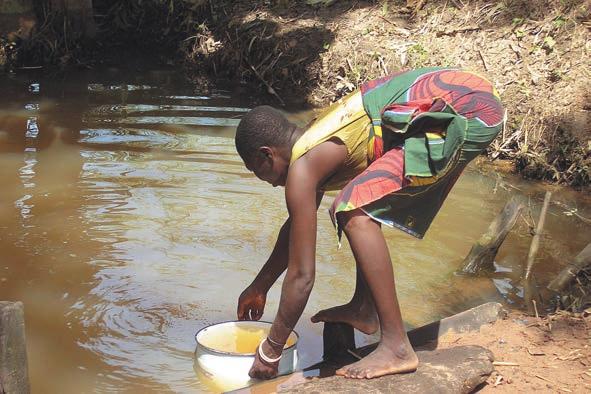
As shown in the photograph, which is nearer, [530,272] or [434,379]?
[434,379]

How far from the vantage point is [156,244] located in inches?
201

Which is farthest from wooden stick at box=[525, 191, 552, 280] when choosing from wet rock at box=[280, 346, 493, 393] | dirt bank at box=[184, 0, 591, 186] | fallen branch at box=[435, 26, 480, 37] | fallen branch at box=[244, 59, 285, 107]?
fallen branch at box=[244, 59, 285, 107]

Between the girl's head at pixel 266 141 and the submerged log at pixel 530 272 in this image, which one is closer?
the girl's head at pixel 266 141

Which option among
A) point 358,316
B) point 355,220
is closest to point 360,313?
point 358,316

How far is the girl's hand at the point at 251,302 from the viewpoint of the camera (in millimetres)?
3469

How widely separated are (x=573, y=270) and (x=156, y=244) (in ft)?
8.38

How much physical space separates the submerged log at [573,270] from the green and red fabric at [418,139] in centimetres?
164

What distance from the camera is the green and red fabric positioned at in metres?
2.90

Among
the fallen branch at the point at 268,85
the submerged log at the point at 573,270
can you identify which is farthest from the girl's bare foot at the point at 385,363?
the fallen branch at the point at 268,85

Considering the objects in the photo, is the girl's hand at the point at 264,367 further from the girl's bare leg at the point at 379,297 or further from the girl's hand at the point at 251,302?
the girl's hand at the point at 251,302

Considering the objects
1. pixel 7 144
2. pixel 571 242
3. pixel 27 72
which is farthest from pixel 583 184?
pixel 27 72

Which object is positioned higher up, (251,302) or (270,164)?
(270,164)

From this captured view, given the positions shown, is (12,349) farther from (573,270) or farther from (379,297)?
(573,270)

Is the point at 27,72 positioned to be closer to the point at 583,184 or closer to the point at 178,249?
the point at 178,249
